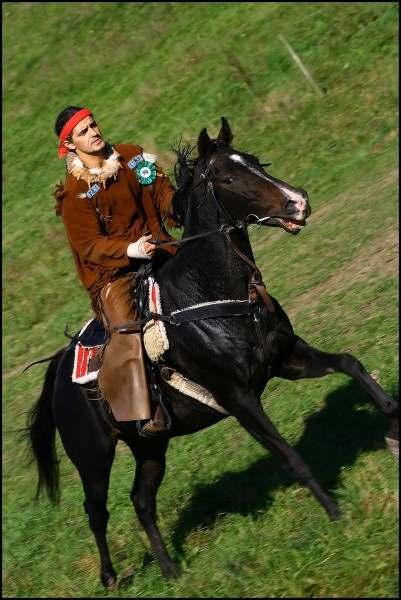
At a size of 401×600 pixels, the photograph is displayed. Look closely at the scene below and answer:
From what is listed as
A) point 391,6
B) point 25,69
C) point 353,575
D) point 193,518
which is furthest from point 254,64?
point 353,575

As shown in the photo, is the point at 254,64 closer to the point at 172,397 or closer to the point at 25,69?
the point at 25,69

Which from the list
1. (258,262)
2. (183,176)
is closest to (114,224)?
(183,176)

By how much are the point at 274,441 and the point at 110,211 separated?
217 cm

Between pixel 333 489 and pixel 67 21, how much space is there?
26964 millimetres

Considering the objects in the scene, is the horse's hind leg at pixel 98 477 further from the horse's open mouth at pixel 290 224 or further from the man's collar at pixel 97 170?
the horse's open mouth at pixel 290 224

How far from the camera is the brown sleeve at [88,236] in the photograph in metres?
7.80

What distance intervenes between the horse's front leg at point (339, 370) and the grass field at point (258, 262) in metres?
0.45

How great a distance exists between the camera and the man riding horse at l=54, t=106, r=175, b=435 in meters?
7.76

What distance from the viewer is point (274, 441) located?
23.9 feet

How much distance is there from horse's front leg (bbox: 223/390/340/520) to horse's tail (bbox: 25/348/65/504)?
2430 millimetres

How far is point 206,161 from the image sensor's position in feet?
23.6

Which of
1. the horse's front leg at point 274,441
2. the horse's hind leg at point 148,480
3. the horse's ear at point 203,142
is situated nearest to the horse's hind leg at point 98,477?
the horse's hind leg at point 148,480

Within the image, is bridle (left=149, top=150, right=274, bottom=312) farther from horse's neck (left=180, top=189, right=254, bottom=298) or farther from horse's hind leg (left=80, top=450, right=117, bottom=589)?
horse's hind leg (left=80, top=450, right=117, bottom=589)

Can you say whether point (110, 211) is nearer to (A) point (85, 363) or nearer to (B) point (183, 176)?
(B) point (183, 176)
